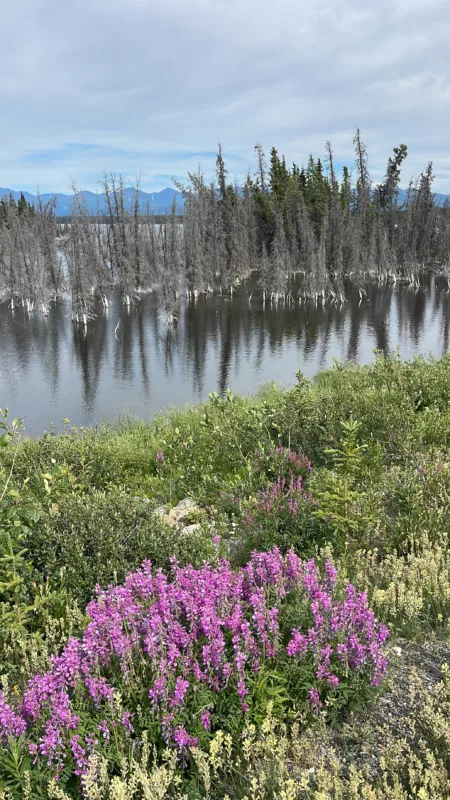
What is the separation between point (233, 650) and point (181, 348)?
94.0 feet

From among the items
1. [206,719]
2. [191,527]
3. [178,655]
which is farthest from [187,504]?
[206,719]

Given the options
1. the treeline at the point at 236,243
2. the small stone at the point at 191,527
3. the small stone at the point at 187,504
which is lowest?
the small stone at the point at 187,504

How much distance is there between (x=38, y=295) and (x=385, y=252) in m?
32.8

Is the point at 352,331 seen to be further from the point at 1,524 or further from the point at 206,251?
the point at 1,524

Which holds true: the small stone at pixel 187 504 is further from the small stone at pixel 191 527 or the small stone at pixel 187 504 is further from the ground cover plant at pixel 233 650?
the ground cover plant at pixel 233 650

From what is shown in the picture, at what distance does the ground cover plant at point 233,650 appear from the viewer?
10.2 feet

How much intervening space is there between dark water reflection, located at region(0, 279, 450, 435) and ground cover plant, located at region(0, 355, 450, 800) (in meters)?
14.9

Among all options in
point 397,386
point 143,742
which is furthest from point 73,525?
point 397,386

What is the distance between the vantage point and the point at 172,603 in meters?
3.89

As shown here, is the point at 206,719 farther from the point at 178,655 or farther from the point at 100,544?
the point at 100,544

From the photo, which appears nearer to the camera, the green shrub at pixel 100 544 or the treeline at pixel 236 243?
the green shrub at pixel 100 544

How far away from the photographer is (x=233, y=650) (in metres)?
3.69

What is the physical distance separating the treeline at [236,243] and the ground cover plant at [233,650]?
108 feet

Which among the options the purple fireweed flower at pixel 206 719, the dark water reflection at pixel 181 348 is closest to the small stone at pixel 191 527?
the purple fireweed flower at pixel 206 719
